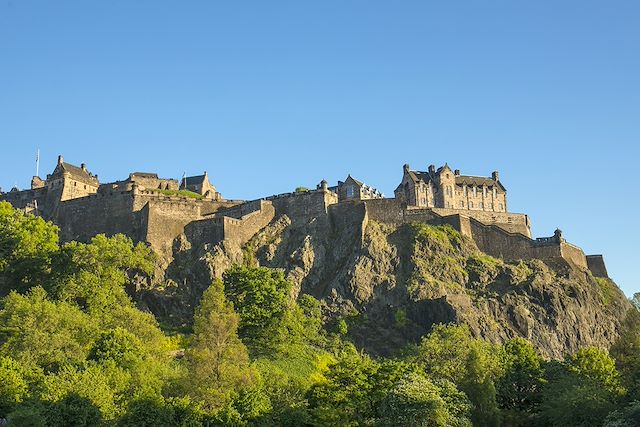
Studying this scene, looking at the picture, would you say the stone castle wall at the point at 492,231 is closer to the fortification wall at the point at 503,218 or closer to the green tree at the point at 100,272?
the fortification wall at the point at 503,218

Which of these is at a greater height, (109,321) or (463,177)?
(463,177)

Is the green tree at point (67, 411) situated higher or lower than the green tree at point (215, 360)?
lower

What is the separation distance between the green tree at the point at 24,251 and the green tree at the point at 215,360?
24.1 metres

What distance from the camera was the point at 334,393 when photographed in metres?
55.0

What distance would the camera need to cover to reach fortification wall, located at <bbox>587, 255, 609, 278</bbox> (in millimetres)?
95688

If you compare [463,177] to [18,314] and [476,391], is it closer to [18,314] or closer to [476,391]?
[476,391]

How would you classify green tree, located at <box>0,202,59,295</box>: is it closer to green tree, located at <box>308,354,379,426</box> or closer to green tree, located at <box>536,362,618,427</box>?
green tree, located at <box>308,354,379,426</box>

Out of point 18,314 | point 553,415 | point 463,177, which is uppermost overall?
point 463,177

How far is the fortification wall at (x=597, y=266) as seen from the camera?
95.7m

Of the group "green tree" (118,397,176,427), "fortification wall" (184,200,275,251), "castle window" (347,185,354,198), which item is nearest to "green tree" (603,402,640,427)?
"green tree" (118,397,176,427)

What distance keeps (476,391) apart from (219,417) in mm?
19761

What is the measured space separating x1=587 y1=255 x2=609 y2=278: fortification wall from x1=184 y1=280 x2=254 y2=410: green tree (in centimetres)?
5105

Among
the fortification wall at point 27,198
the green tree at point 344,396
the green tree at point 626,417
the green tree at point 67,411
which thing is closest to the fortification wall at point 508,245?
the green tree at point 344,396

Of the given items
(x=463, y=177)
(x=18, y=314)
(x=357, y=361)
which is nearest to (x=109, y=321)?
(x=18, y=314)
